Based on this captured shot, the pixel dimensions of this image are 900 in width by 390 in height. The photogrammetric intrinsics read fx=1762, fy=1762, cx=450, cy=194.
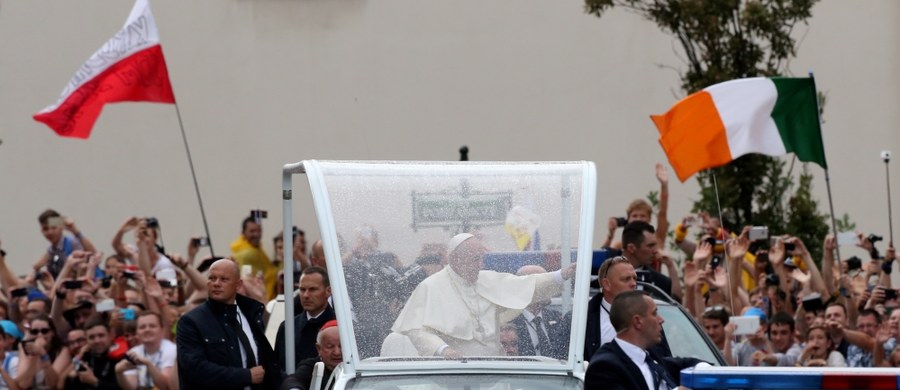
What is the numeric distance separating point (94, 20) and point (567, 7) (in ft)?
19.1

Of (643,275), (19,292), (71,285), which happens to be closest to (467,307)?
(643,275)

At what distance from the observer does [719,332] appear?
39.8ft

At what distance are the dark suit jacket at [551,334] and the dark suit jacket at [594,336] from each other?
0.55 meters

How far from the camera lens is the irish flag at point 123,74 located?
16688mm

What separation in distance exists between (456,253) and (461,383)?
800mm

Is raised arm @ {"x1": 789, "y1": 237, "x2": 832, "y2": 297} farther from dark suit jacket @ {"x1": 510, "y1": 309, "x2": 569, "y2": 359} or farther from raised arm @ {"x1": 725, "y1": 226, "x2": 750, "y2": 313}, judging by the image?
dark suit jacket @ {"x1": 510, "y1": 309, "x2": 569, "y2": 359}

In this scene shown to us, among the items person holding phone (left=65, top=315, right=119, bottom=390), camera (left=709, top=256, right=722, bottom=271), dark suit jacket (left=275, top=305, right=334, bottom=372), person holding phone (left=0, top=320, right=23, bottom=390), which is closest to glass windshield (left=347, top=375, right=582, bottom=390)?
dark suit jacket (left=275, top=305, right=334, bottom=372)

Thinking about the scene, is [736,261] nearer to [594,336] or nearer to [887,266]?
[887,266]

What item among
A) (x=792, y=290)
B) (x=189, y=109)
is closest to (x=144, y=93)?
(x=189, y=109)

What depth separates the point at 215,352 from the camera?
9789mm

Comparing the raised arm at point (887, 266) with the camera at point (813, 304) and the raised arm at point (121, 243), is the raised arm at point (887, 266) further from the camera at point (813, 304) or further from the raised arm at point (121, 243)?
the raised arm at point (121, 243)

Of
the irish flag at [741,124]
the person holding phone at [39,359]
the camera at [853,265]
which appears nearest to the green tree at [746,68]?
the irish flag at [741,124]

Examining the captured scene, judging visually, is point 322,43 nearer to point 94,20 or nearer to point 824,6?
point 94,20

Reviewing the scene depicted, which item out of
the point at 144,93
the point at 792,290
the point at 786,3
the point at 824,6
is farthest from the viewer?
the point at 824,6
